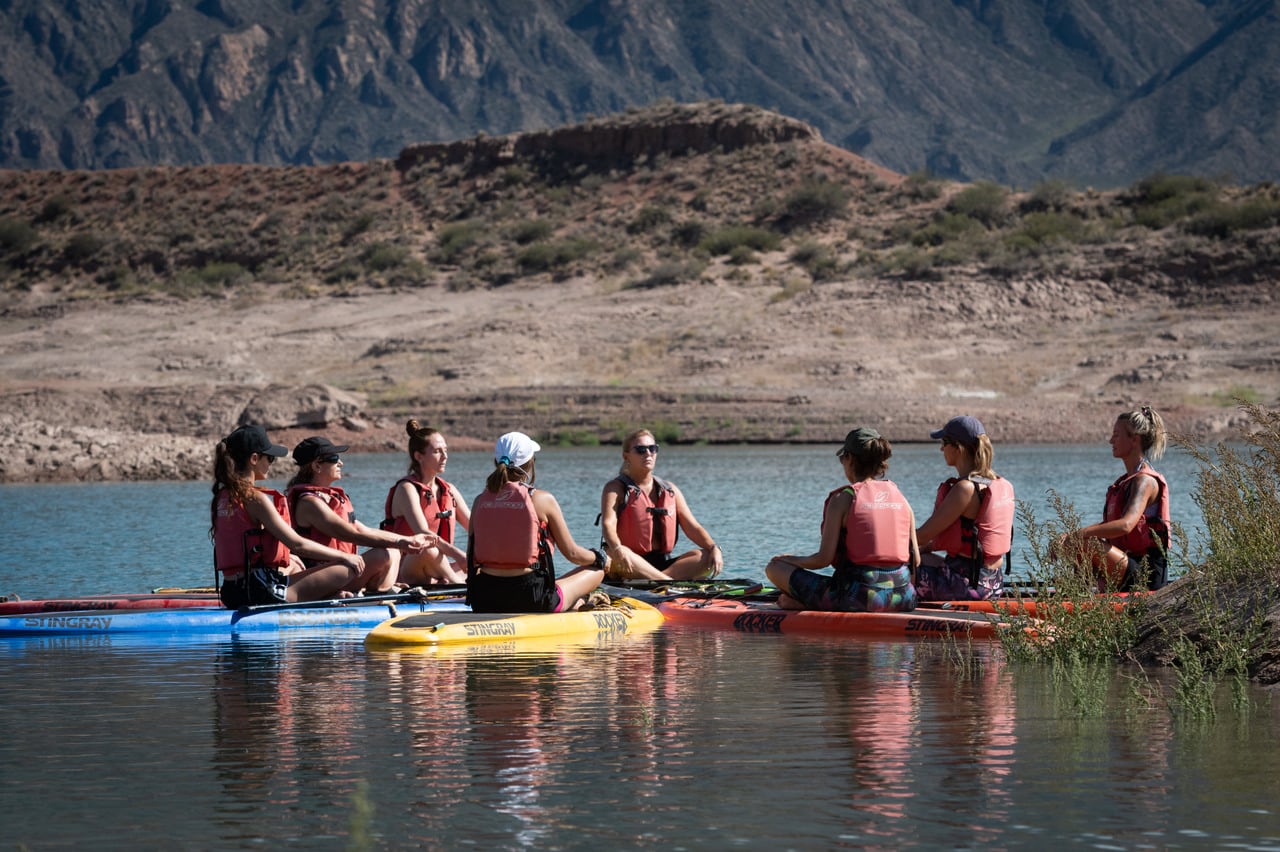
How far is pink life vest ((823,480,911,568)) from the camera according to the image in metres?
12.0

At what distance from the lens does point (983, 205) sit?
2857 inches

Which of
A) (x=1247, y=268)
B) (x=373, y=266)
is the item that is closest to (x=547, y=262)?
(x=373, y=266)

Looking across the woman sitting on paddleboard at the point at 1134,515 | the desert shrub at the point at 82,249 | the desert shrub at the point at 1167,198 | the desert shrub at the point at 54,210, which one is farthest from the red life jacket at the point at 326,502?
the desert shrub at the point at 54,210

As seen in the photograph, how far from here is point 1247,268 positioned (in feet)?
192

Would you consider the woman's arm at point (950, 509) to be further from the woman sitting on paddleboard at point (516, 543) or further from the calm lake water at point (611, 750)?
the woman sitting on paddleboard at point (516, 543)

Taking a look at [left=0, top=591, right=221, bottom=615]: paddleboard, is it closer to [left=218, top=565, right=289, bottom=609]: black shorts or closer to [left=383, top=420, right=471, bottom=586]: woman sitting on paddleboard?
[left=218, top=565, right=289, bottom=609]: black shorts

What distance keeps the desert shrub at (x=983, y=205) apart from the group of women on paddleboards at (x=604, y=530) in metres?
59.8

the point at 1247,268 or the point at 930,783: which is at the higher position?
the point at 1247,268

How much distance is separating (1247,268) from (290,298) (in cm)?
3456

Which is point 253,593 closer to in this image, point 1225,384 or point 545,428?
point 545,428

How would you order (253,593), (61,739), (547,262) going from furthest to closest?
(547,262)
(253,593)
(61,739)

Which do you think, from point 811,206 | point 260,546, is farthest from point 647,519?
point 811,206

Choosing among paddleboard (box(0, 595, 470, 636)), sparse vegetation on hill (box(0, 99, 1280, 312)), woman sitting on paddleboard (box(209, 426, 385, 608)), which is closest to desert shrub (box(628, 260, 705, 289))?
sparse vegetation on hill (box(0, 99, 1280, 312))

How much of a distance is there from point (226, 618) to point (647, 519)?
126 inches
